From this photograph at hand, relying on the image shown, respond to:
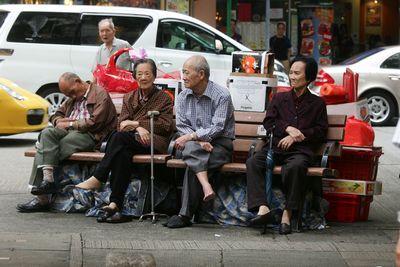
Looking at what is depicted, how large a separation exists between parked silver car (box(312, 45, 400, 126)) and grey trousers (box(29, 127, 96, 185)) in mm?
8974

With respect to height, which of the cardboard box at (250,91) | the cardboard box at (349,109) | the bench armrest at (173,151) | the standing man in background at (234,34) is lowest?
the bench armrest at (173,151)

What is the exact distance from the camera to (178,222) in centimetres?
805

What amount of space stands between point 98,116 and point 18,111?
508cm

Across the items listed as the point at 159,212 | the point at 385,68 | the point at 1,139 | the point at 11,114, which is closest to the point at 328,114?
the point at 159,212

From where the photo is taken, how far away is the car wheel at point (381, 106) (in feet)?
56.3

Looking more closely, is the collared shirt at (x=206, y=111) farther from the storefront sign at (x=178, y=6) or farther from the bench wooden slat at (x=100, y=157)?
the storefront sign at (x=178, y=6)

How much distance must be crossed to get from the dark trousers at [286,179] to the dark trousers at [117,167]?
3.49 feet

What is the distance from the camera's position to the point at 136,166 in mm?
8562

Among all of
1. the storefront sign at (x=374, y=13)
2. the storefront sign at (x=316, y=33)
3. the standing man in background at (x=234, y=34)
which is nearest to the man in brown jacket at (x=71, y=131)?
the standing man in background at (x=234, y=34)

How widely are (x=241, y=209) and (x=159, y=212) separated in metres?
0.75

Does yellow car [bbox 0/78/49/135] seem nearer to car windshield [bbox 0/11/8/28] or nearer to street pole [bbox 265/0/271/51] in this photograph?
car windshield [bbox 0/11/8/28]

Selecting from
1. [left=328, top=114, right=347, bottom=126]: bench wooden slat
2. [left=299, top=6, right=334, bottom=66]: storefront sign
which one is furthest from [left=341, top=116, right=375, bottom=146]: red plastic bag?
[left=299, top=6, right=334, bottom=66]: storefront sign

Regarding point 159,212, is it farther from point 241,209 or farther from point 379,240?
point 379,240

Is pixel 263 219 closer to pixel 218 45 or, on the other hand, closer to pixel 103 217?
pixel 103 217
